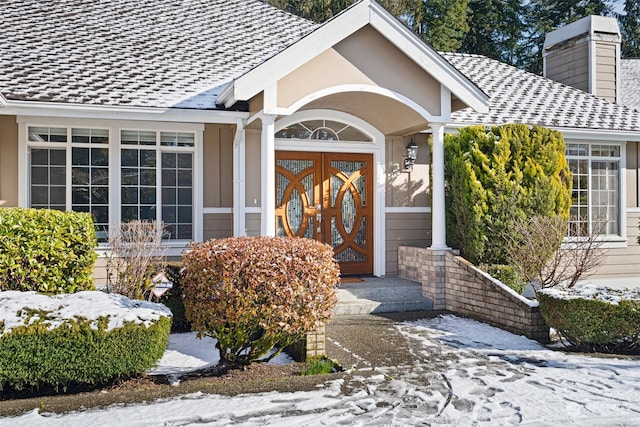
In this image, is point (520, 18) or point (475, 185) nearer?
point (475, 185)

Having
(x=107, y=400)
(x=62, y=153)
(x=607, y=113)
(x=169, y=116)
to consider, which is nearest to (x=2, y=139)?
(x=62, y=153)

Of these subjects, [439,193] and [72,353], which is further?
[439,193]

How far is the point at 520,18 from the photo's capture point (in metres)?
30.2

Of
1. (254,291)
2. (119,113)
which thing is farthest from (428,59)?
(254,291)

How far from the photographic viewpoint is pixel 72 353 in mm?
5586

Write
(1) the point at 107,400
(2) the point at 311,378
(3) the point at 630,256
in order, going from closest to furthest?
(1) the point at 107,400, (2) the point at 311,378, (3) the point at 630,256

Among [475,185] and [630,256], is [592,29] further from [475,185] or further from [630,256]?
[475,185]

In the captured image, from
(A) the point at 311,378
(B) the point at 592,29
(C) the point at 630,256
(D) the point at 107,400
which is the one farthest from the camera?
(B) the point at 592,29

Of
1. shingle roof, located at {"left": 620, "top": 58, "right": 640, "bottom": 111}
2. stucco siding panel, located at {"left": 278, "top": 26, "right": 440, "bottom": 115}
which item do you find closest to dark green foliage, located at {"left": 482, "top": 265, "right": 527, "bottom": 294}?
stucco siding panel, located at {"left": 278, "top": 26, "right": 440, "bottom": 115}

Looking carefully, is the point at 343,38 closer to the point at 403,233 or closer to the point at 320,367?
the point at 403,233

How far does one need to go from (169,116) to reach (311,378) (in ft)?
17.4

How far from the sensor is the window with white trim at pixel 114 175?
9.73m

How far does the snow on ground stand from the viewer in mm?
4957

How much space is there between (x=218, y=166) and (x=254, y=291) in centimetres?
481
